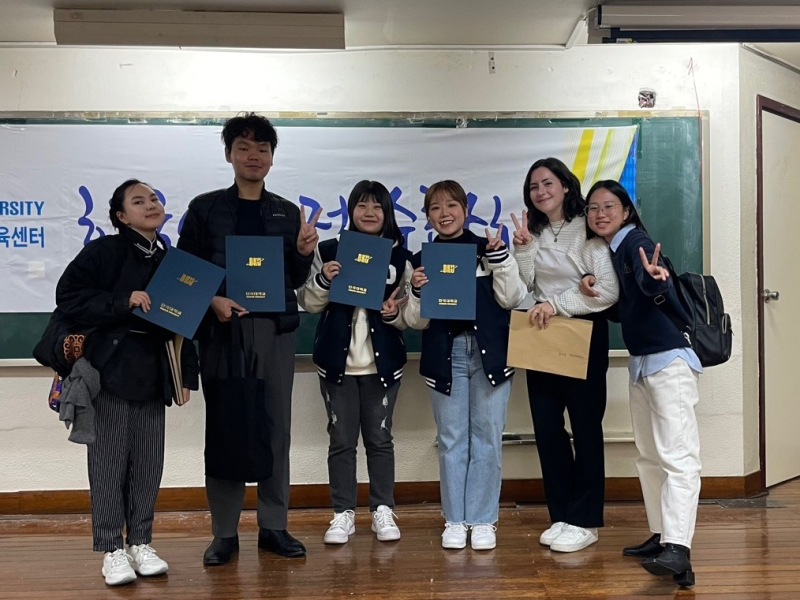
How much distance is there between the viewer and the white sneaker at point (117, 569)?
291 centimetres

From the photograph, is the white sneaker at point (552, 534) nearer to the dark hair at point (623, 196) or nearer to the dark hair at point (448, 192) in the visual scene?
the dark hair at point (623, 196)

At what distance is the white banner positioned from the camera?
3.89m

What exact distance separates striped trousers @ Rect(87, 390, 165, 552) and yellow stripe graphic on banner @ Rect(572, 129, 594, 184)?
7.30 ft

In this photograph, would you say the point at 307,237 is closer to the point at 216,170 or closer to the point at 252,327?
the point at 252,327

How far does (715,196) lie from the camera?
4070mm

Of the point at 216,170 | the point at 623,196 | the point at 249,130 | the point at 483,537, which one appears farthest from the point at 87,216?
the point at 623,196

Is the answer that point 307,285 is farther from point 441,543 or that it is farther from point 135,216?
point 441,543

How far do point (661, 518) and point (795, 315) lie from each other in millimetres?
2092

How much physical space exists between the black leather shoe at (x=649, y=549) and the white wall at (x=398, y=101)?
0.85 meters

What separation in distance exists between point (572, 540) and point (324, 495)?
130 cm

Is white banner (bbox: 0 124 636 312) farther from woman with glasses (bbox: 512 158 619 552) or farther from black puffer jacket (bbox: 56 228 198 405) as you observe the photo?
black puffer jacket (bbox: 56 228 198 405)

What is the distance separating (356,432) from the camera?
11.4ft

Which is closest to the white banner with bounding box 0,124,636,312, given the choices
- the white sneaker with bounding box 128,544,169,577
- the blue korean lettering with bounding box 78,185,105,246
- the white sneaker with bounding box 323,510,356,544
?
the blue korean lettering with bounding box 78,185,105,246

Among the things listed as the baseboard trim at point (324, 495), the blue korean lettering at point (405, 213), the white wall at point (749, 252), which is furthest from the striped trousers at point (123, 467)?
the white wall at point (749, 252)
